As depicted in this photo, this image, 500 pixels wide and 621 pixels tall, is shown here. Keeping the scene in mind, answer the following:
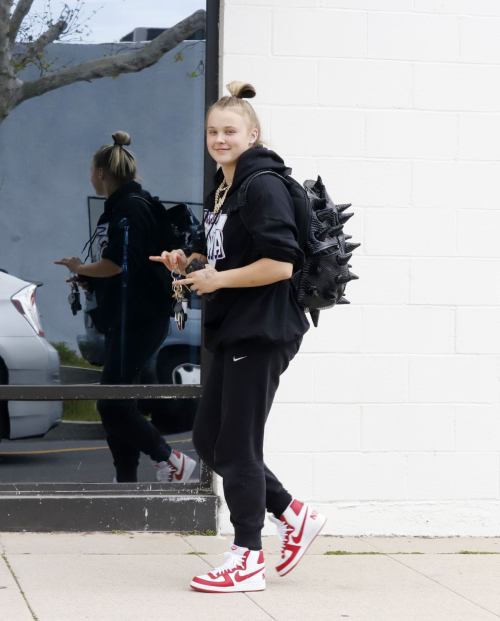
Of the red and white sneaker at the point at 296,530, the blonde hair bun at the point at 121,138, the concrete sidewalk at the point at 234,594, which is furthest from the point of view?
the blonde hair bun at the point at 121,138

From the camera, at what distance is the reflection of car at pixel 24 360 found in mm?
4590

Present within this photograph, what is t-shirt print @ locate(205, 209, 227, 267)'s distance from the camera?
352 centimetres

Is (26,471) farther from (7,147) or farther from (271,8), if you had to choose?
(271,8)

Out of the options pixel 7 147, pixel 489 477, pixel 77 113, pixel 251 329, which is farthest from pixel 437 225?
pixel 7 147

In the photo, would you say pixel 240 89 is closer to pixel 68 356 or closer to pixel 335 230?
pixel 335 230

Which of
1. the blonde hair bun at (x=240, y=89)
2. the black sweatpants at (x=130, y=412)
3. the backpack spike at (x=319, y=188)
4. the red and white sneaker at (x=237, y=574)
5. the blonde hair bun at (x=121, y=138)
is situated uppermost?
the blonde hair bun at (x=240, y=89)

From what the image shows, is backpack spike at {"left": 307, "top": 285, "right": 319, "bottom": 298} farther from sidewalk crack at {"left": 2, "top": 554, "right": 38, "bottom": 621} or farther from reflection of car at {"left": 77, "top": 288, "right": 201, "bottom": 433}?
sidewalk crack at {"left": 2, "top": 554, "right": 38, "bottom": 621}

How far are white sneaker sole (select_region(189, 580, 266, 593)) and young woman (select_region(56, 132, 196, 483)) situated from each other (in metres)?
1.19

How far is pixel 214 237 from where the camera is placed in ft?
11.7

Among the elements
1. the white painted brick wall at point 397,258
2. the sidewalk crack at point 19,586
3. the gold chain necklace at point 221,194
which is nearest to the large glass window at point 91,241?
the white painted brick wall at point 397,258

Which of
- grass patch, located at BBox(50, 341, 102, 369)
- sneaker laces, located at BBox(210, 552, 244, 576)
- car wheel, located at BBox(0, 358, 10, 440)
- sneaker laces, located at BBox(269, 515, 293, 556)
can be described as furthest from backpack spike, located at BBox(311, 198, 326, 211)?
car wheel, located at BBox(0, 358, 10, 440)

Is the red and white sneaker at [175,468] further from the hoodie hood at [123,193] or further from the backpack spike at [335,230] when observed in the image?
the backpack spike at [335,230]

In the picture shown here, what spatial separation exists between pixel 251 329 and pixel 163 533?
162 centimetres

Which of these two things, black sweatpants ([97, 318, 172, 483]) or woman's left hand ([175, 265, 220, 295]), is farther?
black sweatpants ([97, 318, 172, 483])
